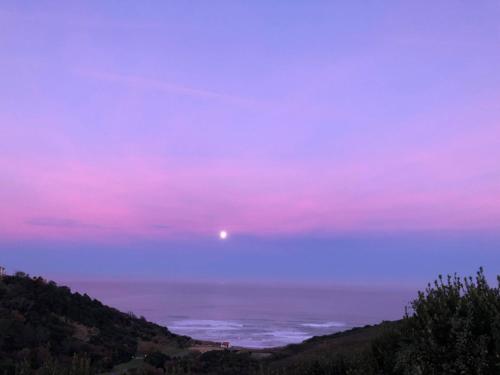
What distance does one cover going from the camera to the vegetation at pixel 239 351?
317 inches

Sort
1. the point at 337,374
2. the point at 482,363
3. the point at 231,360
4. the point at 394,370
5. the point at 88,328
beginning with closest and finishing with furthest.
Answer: the point at 482,363
the point at 394,370
the point at 337,374
the point at 231,360
the point at 88,328

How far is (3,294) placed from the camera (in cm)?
3161

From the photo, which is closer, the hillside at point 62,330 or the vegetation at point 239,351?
the vegetation at point 239,351

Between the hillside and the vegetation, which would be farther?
the hillside

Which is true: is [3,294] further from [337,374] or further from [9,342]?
[337,374]

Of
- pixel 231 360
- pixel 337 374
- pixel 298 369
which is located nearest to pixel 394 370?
pixel 337 374

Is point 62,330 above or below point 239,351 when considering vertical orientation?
Answer: above

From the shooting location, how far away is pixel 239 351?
100ft

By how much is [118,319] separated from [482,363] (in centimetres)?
3334

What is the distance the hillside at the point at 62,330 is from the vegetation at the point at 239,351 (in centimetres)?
6

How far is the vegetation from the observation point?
805 centimetres

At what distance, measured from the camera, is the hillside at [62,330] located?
76.7 ft

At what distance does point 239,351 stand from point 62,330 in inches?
405

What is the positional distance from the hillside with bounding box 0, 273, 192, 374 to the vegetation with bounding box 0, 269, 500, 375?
56mm
